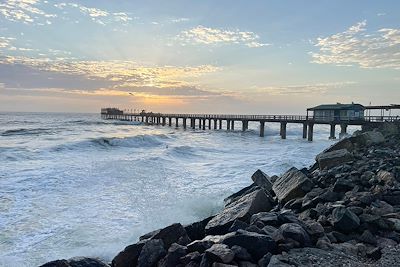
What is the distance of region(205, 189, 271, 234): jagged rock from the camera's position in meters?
7.06

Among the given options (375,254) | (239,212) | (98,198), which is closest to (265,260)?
(375,254)

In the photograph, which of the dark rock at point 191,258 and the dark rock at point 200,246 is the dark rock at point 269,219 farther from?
the dark rock at point 191,258

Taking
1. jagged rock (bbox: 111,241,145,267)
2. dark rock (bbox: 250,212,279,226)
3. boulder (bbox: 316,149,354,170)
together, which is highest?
boulder (bbox: 316,149,354,170)

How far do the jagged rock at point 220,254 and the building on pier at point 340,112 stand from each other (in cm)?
4157

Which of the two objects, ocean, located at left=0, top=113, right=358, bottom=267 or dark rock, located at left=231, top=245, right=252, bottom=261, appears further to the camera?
ocean, located at left=0, top=113, right=358, bottom=267

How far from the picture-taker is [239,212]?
795 centimetres

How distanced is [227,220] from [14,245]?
5.96m

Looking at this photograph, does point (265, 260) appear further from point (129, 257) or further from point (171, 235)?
point (129, 257)

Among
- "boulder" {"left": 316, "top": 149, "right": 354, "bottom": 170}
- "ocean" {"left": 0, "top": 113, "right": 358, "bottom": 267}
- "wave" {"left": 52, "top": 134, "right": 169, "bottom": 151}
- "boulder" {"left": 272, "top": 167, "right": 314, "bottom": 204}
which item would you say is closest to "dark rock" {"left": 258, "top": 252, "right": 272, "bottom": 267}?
"boulder" {"left": 272, "top": 167, "right": 314, "bottom": 204}

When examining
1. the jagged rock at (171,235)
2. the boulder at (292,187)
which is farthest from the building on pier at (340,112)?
the jagged rock at (171,235)

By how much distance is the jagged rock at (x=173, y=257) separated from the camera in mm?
5544

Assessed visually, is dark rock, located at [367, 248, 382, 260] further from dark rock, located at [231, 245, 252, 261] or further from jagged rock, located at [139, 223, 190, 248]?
jagged rock, located at [139, 223, 190, 248]

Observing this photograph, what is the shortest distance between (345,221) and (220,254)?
2.75 meters

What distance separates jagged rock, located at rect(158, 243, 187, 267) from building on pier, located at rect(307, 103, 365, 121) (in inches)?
1632
